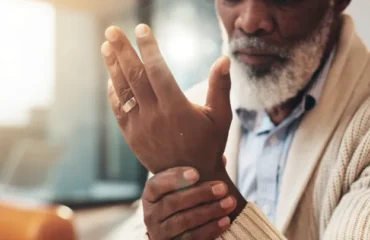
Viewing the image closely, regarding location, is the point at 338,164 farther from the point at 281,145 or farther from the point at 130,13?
the point at 130,13

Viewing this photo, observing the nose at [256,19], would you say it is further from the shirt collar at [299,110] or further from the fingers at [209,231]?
the fingers at [209,231]

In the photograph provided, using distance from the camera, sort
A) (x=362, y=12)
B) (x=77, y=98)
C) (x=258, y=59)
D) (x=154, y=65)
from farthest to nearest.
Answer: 1. (x=362, y=12)
2. (x=258, y=59)
3. (x=77, y=98)
4. (x=154, y=65)

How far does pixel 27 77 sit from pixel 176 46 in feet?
0.71

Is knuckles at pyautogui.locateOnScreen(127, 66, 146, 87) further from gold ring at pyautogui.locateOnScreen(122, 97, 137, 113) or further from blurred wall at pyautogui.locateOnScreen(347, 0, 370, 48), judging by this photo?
blurred wall at pyautogui.locateOnScreen(347, 0, 370, 48)

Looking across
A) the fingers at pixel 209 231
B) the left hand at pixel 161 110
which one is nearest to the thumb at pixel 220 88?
the left hand at pixel 161 110

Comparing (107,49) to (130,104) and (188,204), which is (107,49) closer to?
(130,104)

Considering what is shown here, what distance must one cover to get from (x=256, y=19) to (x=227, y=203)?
0.79 feet

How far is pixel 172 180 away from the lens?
399 millimetres

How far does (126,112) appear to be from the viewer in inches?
15.4

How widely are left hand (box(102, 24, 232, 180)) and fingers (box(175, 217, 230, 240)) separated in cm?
4

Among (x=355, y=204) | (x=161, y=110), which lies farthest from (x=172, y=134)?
(x=355, y=204)

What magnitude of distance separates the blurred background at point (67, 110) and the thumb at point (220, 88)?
0.28 feet

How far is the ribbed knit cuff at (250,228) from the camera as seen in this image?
43 centimetres

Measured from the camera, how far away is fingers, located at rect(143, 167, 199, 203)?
396mm
